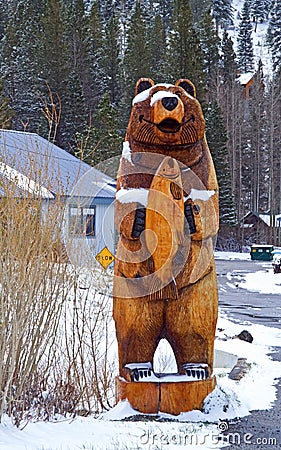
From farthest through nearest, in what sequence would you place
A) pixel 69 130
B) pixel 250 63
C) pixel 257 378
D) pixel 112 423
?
pixel 250 63, pixel 69 130, pixel 257 378, pixel 112 423

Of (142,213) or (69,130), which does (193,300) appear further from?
(69,130)

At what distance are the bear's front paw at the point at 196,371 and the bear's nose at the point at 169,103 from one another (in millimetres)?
1961

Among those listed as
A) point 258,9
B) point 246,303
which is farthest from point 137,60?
point 258,9

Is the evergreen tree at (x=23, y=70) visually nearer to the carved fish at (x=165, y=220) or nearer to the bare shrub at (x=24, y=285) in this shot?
the bare shrub at (x=24, y=285)

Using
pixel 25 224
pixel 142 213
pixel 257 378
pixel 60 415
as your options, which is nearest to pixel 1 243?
pixel 25 224

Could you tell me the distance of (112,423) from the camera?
436 centimetres

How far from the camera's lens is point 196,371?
4703 mm

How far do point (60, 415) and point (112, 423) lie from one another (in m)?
0.65

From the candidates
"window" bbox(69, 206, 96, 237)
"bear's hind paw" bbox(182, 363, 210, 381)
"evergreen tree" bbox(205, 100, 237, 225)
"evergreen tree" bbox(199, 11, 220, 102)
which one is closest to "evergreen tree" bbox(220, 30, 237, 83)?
"evergreen tree" bbox(199, 11, 220, 102)

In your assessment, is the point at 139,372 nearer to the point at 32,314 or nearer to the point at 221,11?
the point at 32,314

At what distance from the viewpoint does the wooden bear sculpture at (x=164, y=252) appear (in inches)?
183

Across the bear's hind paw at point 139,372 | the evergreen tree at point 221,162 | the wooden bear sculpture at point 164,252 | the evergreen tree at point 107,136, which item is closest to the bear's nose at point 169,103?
the wooden bear sculpture at point 164,252

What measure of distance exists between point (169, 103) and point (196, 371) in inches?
80.2

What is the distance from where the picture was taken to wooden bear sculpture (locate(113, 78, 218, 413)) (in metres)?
4.64
